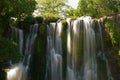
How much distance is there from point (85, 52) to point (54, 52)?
2.98m

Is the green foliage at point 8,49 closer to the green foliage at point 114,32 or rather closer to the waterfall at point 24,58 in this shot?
the waterfall at point 24,58

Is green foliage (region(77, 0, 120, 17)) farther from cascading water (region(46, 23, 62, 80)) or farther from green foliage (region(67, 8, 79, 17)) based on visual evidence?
cascading water (region(46, 23, 62, 80))

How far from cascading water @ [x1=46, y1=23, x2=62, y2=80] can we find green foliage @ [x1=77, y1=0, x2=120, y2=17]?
1114 centimetres

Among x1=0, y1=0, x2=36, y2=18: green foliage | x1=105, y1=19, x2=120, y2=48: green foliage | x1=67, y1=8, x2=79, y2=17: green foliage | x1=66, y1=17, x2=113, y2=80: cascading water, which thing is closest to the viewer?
x1=0, y1=0, x2=36, y2=18: green foliage

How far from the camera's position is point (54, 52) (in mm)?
26312

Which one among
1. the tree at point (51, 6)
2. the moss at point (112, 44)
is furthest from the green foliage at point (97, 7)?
the moss at point (112, 44)

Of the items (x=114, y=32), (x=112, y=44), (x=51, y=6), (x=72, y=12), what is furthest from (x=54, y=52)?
(x=51, y=6)

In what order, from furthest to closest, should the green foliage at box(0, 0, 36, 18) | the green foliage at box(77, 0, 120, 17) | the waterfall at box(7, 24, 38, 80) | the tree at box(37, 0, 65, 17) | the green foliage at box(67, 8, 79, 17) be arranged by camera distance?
the tree at box(37, 0, 65, 17) → the green foliage at box(67, 8, 79, 17) → the green foliage at box(77, 0, 120, 17) → the waterfall at box(7, 24, 38, 80) → the green foliage at box(0, 0, 36, 18)

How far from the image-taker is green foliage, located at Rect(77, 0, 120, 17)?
122 ft

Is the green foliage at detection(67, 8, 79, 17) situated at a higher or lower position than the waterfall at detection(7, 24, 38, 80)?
higher

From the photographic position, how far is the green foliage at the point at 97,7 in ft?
122

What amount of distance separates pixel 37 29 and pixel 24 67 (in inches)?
164

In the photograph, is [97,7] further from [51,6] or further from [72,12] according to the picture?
[51,6]

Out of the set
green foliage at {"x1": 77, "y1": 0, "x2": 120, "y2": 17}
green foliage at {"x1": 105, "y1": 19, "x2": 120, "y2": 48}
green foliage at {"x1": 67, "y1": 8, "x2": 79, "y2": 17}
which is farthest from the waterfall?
green foliage at {"x1": 67, "y1": 8, "x2": 79, "y2": 17}
